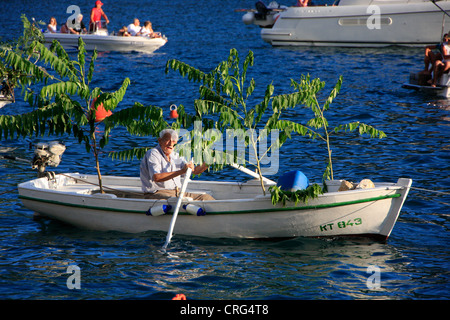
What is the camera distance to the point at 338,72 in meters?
27.1

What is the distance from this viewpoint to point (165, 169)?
10695 millimetres

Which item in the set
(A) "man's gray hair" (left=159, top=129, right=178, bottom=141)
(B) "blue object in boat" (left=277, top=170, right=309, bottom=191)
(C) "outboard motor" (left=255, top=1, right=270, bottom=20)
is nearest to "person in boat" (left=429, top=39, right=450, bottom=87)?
(B) "blue object in boat" (left=277, top=170, right=309, bottom=191)

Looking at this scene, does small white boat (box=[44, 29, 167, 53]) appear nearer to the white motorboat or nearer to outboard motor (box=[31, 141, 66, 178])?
the white motorboat

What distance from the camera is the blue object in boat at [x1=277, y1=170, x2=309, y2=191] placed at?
10133mm

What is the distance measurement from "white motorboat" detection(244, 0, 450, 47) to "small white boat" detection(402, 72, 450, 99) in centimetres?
874

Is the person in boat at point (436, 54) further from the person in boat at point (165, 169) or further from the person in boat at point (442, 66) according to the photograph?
the person in boat at point (165, 169)

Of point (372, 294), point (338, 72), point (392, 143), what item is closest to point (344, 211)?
point (372, 294)

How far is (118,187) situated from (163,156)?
5.96 ft

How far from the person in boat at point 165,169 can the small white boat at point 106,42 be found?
889 inches

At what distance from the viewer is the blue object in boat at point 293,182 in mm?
10133

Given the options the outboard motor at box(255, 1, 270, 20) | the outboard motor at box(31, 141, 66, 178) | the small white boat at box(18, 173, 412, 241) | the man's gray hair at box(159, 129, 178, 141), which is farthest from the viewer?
the outboard motor at box(255, 1, 270, 20)

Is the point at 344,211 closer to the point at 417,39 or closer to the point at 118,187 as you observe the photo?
the point at 118,187

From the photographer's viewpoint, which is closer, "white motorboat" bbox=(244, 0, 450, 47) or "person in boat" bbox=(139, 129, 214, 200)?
"person in boat" bbox=(139, 129, 214, 200)

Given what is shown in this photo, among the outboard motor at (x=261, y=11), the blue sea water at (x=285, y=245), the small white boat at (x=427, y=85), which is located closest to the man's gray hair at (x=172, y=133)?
the blue sea water at (x=285, y=245)
